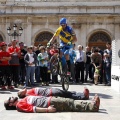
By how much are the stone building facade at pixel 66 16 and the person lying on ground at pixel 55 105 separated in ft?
79.7

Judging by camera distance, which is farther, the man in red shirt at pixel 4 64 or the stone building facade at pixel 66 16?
the stone building facade at pixel 66 16

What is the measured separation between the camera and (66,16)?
31156mm

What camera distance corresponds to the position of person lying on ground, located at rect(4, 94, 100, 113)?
713 centimetres

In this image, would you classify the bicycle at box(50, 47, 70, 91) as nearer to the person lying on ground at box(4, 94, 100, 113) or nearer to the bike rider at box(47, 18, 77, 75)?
the bike rider at box(47, 18, 77, 75)

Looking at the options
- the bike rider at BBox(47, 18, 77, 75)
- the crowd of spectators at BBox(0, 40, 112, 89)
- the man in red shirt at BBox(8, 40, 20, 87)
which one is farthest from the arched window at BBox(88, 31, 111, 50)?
the bike rider at BBox(47, 18, 77, 75)

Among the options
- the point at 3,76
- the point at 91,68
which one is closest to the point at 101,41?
the point at 91,68

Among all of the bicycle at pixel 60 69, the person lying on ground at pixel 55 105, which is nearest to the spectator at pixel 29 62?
the bicycle at pixel 60 69

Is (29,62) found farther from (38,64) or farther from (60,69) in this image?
(60,69)

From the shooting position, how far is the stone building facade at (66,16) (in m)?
31.3

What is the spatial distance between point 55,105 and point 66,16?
80.5 feet

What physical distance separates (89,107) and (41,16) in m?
25.0

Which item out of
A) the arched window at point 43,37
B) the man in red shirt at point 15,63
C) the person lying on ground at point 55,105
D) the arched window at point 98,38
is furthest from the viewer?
the arched window at point 43,37

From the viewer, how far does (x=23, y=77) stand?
15648mm

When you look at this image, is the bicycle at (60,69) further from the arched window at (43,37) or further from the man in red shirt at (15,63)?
the arched window at (43,37)
